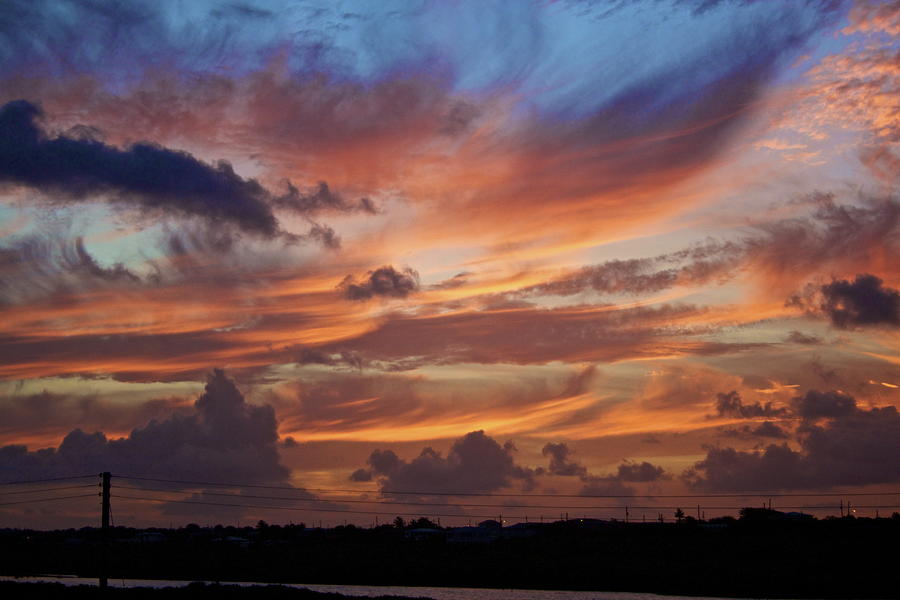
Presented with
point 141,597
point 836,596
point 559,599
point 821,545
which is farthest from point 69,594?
point 821,545

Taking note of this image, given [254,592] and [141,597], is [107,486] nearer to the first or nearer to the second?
[141,597]

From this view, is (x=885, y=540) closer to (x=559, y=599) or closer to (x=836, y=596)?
(x=836, y=596)

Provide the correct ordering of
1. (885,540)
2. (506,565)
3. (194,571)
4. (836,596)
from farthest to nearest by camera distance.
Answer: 1. (194,571)
2. (506,565)
3. (885,540)
4. (836,596)

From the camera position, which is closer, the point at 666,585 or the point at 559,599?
the point at 559,599

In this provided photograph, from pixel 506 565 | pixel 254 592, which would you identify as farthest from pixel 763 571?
pixel 254 592

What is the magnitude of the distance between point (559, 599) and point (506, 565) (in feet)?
145

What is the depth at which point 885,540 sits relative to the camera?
160125mm

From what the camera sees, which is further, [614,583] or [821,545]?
[821,545]

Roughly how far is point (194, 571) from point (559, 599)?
97416 mm

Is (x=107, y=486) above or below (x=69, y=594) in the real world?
above

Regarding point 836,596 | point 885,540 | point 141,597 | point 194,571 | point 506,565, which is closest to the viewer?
point 141,597

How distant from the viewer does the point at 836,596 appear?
418 feet

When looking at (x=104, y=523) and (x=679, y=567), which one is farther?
(x=679, y=567)

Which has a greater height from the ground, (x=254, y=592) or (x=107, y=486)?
(x=107, y=486)
